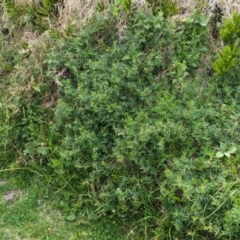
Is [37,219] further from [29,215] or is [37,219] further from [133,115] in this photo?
[133,115]

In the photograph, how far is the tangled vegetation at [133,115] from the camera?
2844 millimetres

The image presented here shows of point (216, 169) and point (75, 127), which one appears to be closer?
point (216, 169)

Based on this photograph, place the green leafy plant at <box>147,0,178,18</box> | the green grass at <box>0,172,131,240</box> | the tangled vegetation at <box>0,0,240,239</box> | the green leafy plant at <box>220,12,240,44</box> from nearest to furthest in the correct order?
the tangled vegetation at <box>0,0,240,239</box> < the green grass at <box>0,172,131,240</box> < the green leafy plant at <box>220,12,240,44</box> < the green leafy plant at <box>147,0,178,18</box>

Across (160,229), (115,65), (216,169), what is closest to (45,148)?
(115,65)

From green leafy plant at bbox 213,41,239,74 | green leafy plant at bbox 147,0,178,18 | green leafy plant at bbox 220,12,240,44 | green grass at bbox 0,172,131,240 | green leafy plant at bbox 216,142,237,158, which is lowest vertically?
green grass at bbox 0,172,131,240

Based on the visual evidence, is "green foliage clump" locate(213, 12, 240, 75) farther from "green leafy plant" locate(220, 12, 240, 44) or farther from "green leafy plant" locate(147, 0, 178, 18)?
"green leafy plant" locate(147, 0, 178, 18)

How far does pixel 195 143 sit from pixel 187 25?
3.54 feet

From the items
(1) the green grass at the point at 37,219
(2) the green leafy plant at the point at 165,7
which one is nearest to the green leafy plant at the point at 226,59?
(2) the green leafy plant at the point at 165,7

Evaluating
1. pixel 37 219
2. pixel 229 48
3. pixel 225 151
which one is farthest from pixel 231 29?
pixel 37 219

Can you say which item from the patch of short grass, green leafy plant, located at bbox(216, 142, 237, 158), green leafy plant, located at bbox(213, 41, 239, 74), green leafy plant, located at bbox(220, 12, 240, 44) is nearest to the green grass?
the patch of short grass

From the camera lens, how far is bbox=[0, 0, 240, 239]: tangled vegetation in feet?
9.33

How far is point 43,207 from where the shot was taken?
3.31 meters

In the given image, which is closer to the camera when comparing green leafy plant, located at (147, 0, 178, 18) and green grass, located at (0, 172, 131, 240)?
green grass, located at (0, 172, 131, 240)

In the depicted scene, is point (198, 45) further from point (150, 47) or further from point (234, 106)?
point (234, 106)
